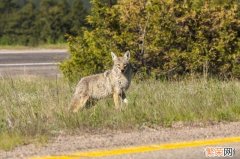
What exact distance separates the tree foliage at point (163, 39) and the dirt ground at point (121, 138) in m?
6.13

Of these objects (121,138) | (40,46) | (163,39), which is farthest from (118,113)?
(40,46)

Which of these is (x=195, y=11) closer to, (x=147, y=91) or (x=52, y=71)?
(x=147, y=91)

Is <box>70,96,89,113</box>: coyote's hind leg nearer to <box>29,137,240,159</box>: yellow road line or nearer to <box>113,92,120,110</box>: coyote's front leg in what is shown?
<box>113,92,120,110</box>: coyote's front leg

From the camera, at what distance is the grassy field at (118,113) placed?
28.9 feet

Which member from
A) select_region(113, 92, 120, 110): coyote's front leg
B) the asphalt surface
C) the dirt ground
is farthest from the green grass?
the asphalt surface

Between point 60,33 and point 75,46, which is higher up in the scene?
point 75,46

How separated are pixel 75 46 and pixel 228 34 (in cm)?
374

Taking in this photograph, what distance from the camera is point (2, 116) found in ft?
31.6

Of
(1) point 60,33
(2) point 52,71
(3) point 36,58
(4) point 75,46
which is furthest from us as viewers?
(1) point 60,33

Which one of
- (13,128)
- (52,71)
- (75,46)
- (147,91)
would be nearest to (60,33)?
(52,71)

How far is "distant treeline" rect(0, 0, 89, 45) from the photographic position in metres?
40.5

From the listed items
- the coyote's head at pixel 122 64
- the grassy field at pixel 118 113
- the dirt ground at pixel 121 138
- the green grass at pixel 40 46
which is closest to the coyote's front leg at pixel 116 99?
the grassy field at pixel 118 113

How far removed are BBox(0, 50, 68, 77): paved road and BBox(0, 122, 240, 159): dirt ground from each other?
12845 millimetres

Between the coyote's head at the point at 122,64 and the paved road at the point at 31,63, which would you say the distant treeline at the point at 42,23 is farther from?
the coyote's head at the point at 122,64
